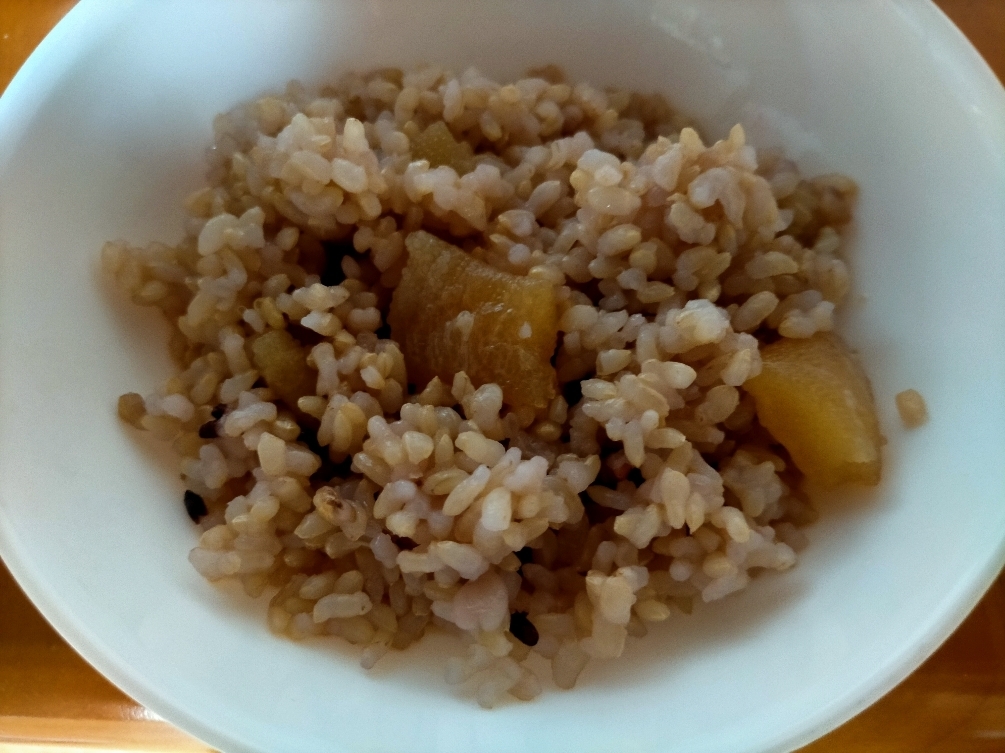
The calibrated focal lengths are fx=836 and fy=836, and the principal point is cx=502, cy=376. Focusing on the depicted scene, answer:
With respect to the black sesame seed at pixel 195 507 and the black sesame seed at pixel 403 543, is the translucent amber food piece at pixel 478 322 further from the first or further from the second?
the black sesame seed at pixel 195 507

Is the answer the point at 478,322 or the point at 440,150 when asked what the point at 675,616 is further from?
the point at 440,150

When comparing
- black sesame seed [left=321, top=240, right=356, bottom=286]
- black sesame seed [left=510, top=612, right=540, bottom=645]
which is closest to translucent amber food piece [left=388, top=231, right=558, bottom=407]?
black sesame seed [left=321, top=240, right=356, bottom=286]

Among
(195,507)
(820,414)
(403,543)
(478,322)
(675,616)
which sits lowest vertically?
(195,507)

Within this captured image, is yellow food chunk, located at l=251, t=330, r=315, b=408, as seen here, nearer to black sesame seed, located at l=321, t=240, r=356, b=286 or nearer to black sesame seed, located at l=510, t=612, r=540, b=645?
black sesame seed, located at l=321, t=240, r=356, b=286

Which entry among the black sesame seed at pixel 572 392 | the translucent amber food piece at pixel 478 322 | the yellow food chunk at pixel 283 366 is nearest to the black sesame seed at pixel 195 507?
the yellow food chunk at pixel 283 366

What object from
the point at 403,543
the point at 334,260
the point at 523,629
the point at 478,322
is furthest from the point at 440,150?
the point at 523,629

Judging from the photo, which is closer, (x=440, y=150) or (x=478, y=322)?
(x=478, y=322)
